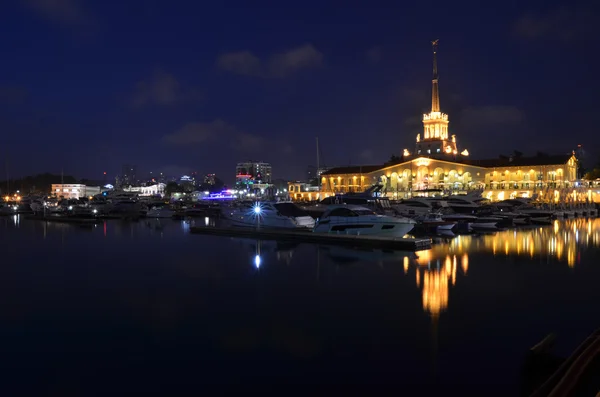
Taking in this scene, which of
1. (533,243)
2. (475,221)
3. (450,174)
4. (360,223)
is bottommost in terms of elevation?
(533,243)

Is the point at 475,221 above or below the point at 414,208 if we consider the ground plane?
below

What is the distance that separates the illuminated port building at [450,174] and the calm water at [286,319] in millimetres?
53418

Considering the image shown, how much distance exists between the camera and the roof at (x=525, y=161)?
83812 mm

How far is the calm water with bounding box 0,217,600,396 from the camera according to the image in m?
9.23

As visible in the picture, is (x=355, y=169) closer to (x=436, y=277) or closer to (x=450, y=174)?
(x=450, y=174)

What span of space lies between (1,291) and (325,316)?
12.1 meters

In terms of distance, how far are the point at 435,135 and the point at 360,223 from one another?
9249 cm

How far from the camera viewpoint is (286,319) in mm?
12852

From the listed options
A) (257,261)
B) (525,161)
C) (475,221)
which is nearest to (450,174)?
(525,161)

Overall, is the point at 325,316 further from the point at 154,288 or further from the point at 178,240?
the point at 178,240

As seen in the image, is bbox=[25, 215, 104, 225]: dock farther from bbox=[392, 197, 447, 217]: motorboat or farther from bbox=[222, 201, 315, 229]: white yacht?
bbox=[392, 197, 447, 217]: motorboat

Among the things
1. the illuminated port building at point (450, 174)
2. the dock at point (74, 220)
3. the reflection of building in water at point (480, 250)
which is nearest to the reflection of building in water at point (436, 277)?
the reflection of building in water at point (480, 250)

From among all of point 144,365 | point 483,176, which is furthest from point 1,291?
point 483,176

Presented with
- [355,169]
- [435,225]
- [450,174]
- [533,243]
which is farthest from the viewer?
[355,169]
